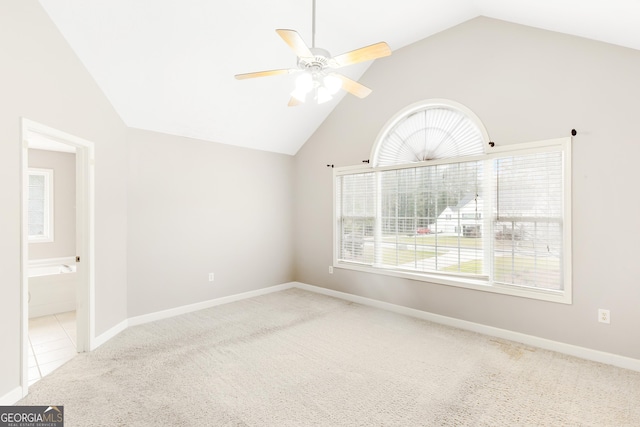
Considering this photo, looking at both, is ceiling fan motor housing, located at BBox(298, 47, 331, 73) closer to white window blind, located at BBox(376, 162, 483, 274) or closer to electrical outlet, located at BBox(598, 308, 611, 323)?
white window blind, located at BBox(376, 162, 483, 274)

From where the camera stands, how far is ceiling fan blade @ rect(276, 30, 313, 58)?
6.02ft

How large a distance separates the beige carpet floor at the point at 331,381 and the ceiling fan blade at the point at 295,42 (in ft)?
8.05

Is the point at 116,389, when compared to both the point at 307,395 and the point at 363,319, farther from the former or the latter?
the point at 363,319

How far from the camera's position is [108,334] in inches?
131

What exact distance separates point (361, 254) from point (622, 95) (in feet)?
10.9

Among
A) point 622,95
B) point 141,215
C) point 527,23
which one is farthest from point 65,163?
point 622,95

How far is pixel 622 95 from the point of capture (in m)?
2.69

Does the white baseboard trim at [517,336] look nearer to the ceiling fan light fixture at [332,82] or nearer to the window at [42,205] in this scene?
the ceiling fan light fixture at [332,82]

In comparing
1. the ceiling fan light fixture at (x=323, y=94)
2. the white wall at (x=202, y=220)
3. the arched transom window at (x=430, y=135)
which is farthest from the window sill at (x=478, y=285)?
the ceiling fan light fixture at (x=323, y=94)

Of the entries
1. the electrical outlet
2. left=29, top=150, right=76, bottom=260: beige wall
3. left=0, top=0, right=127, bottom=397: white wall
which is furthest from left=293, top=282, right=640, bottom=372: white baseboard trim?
left=29, top=150, right=76, bottom=260: beige wall

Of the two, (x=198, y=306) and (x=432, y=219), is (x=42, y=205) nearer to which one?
(x=198, y=306)

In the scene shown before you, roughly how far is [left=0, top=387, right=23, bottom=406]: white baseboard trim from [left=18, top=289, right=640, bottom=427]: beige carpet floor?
0.06 m

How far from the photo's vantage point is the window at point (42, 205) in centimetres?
541

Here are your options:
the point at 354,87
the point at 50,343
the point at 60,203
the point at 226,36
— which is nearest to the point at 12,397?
the point at 50,343
